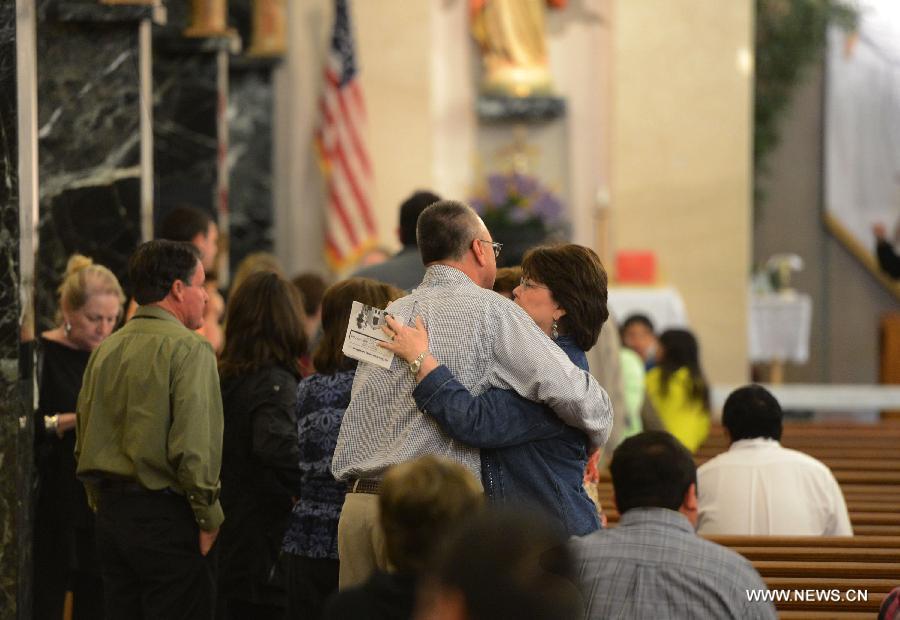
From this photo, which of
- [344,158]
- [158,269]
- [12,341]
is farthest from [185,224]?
[344,158]

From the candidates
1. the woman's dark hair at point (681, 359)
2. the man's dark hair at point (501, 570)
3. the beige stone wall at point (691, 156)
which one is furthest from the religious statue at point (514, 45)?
the man's dark hair at point (501, 570)

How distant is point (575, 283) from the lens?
391 centimetres

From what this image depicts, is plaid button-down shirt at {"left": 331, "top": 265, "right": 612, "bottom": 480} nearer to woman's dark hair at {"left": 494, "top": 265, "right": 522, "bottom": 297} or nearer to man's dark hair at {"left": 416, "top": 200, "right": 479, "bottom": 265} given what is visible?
man's dark hair at {"left": 416, "top": 200, "right": 479, "bottom": 265}

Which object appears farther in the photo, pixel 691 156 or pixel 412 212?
pixel 691 156

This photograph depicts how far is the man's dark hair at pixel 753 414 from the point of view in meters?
5.10

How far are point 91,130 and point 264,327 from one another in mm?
2597

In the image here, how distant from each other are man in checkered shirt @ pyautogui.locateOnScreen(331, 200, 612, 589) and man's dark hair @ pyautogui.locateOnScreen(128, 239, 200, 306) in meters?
0.91

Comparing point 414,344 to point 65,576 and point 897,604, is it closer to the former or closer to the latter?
point 897,604

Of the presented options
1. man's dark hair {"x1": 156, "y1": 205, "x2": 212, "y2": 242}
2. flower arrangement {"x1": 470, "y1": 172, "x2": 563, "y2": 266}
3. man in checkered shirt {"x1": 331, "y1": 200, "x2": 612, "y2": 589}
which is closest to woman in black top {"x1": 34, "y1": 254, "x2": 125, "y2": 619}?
man's dark hair {"x1": 156, "y1": 205, "x2": 212, "y2": 242}

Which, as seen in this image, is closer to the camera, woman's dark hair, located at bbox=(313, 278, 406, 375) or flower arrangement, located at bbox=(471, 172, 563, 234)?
woman's dark hair, located at bbox=(313, 278, 406, 375)

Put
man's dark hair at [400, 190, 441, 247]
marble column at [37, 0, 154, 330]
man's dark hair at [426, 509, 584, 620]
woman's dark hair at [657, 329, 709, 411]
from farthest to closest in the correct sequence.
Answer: woman's dark hair at [657, 329, 709, 411] → marble column at [37, 0, 154, 330] → man's dark hair at [400, 190, 441, 247] → man's dark hair at [426, 509, 584, 620]

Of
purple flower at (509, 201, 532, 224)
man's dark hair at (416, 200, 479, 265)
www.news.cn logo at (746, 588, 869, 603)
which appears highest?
purple flower at (509, 201, 532, 224)

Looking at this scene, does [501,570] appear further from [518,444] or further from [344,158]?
[344,158]

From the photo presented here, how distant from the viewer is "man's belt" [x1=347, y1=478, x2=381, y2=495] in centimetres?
378
